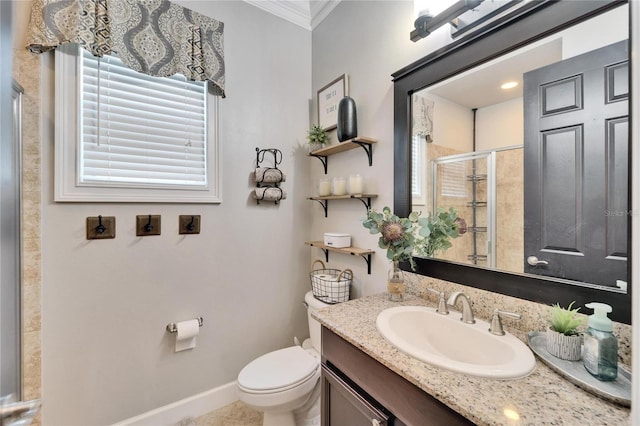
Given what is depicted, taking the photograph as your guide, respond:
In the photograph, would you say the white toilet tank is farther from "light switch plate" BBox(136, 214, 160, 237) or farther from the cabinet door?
"light switch plate" BBox(136, 214, 160, 237)

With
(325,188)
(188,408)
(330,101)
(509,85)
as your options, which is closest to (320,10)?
(330,101)

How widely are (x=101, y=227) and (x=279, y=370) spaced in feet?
4.08

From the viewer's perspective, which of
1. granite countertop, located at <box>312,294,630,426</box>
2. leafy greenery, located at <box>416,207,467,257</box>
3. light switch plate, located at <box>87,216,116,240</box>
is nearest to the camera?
granite countertop, located at <box>312,294,630,426</box>

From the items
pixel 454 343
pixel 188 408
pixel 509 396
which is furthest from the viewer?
pixel 188 408

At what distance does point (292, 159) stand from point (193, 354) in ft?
4.96

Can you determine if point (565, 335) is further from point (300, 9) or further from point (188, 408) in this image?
point (300, 9)

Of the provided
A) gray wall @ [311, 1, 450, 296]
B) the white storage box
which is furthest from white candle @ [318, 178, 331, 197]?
the white storage box

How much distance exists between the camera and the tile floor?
166 centimetres

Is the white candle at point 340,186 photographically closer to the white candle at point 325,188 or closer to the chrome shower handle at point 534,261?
the white candle at point 325,188

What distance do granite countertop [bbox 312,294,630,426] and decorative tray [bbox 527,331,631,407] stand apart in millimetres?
15

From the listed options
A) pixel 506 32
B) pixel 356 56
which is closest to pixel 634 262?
pixel 506 32

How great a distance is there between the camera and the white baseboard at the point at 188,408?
1.56 metres

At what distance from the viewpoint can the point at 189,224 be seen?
1.69 m

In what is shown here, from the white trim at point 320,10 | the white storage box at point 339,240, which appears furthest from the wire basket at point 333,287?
the white trim at point 320,10
